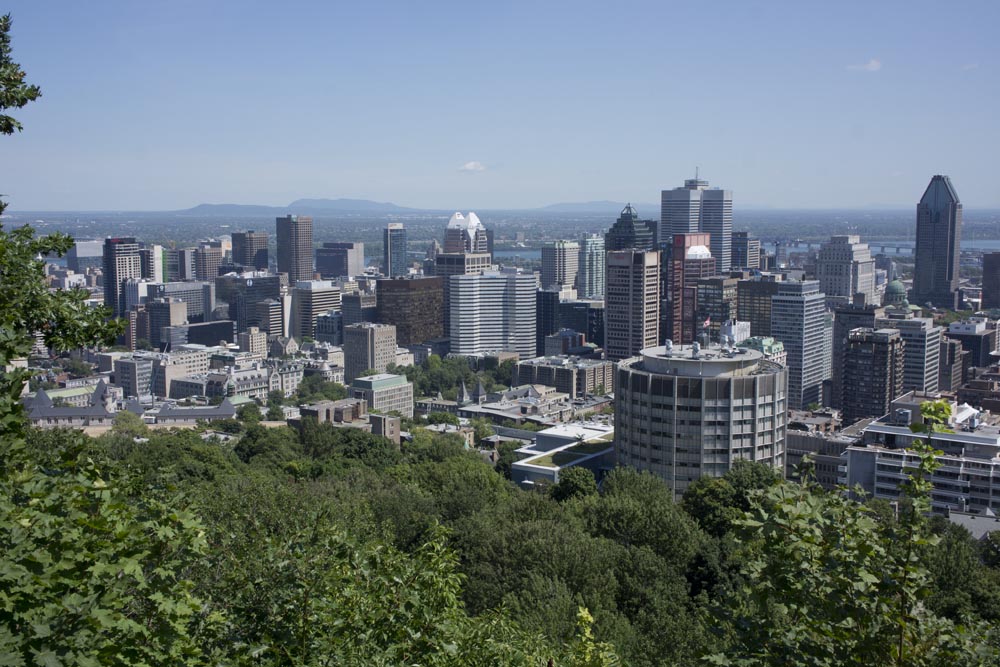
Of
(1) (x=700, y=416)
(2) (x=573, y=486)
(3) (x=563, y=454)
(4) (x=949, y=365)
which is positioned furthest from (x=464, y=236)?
(2) (x=573, y=486)

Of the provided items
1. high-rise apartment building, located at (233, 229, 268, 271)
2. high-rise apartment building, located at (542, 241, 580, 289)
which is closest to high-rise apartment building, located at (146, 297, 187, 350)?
high-rise apartment building, located at (542, 241, 580, 289)

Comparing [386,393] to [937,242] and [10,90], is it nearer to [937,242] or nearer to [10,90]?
[10,90]

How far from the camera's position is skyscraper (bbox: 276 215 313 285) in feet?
355

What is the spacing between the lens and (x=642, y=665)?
36.9 feet

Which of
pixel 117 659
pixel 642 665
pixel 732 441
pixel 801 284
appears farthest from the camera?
pixel 801 284

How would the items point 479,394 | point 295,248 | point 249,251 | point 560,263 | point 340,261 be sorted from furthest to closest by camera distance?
point 340,261 → point 249,251 → point 295,248 → point 560,263 → point 479,394

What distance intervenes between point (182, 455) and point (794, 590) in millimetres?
23560

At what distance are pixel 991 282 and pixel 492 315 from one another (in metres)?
48.3

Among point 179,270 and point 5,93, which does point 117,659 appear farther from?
point 179,270

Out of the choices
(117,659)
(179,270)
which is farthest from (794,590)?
(179,270)

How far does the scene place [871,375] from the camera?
4788 centimetres

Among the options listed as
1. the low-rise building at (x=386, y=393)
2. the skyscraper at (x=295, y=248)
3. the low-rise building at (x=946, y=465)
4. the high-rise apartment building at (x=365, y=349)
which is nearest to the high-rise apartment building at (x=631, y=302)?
the high-rise apartment building at (x=365, y=349)

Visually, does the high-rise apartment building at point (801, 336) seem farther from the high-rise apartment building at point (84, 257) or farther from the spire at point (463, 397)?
the high-rise apartment building at point (84, 257)

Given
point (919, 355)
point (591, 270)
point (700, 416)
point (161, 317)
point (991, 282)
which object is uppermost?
point (591, 270)
